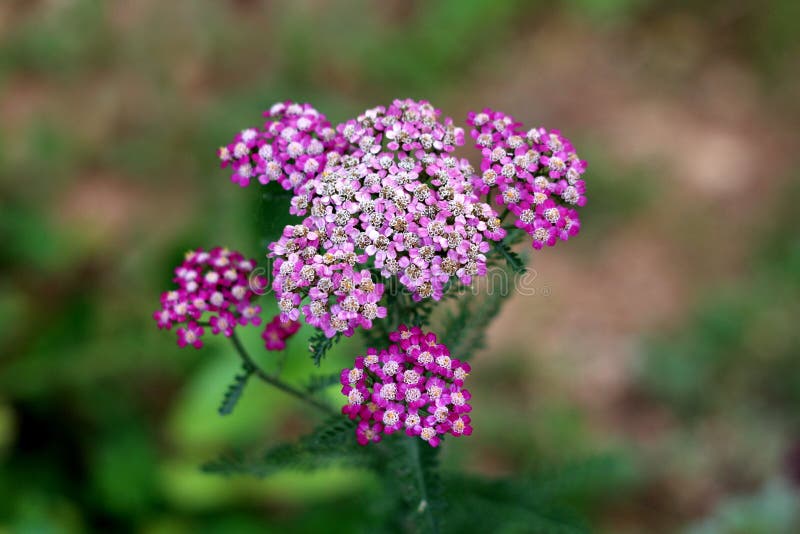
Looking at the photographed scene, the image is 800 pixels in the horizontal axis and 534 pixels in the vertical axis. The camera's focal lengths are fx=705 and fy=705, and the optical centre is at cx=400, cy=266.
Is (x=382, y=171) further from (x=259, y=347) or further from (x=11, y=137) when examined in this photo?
(x=11, y=137)

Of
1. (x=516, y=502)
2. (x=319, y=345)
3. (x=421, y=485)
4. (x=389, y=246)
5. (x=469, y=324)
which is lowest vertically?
(x=421, y=485)

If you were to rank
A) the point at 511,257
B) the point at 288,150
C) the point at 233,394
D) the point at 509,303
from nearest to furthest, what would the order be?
the point at 511,257
the point at 288,150
the point at 233,394
the point at 509,303

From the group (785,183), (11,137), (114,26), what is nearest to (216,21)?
(114,26)

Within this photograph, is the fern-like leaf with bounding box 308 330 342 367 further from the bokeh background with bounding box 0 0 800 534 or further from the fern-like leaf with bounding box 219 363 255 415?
the bokeh background with bounding box 0 0 800 534

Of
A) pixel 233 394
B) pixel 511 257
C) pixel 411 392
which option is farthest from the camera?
pixel 233 394

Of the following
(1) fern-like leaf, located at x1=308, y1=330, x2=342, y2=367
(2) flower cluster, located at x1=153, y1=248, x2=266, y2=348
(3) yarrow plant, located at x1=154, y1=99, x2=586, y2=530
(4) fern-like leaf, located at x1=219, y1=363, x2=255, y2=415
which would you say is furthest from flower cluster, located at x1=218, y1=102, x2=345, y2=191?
(4) fern-like leaf, located at x1=219, y1=363, x2=255, y2=415

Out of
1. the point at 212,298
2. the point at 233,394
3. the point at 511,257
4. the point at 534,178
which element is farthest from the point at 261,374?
the point at 534,178

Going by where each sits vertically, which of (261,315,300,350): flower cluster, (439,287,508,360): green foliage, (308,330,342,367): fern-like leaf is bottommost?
(308,330,342,367): fern-like leaf

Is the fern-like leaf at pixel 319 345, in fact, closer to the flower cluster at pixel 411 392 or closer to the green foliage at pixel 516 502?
the flower cluster at pixel 411 392

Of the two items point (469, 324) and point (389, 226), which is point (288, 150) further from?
point (469, 324)
